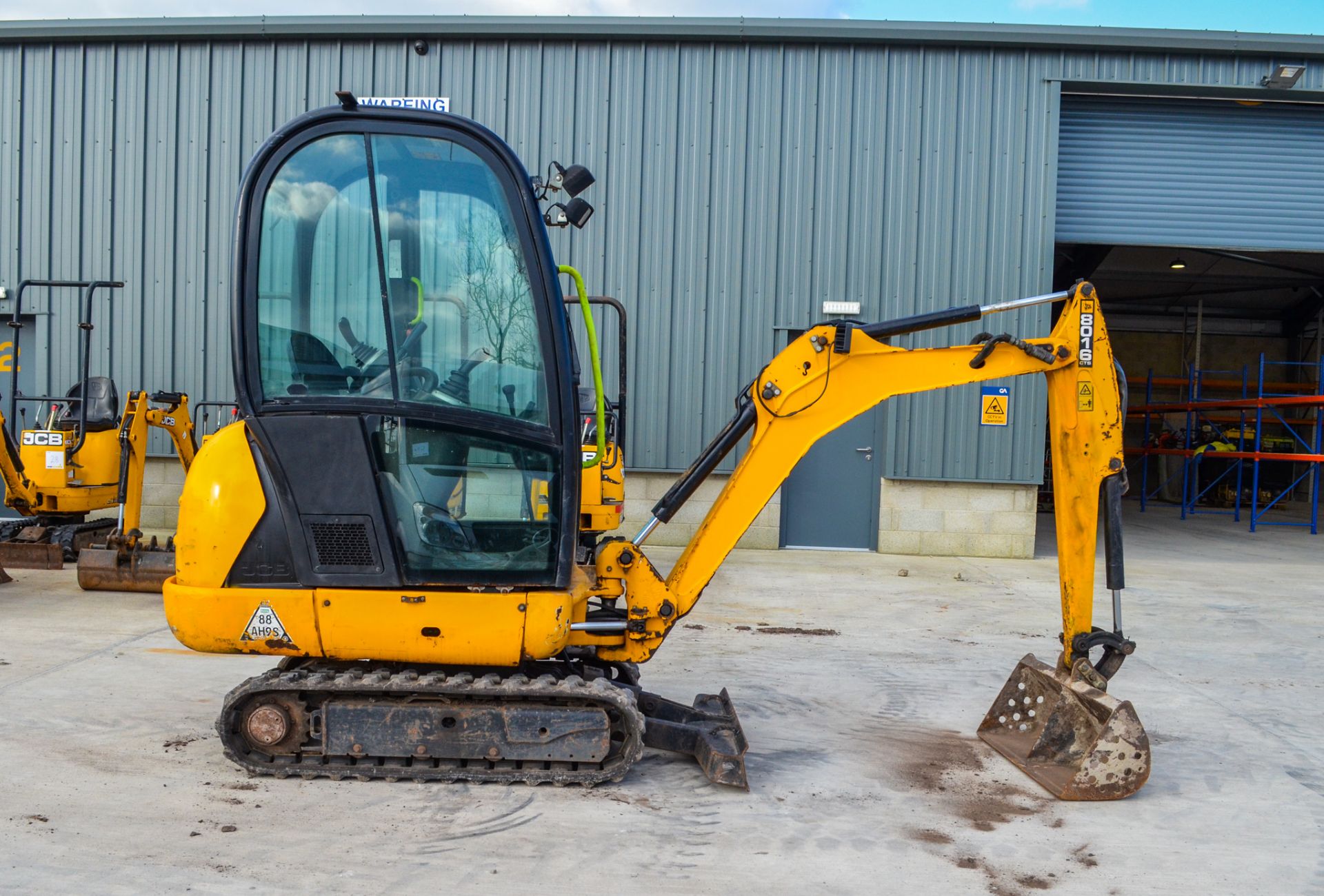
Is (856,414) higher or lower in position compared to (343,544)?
higher

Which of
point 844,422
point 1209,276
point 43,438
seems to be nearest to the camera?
point 844,422

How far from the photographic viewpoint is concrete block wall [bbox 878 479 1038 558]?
12.0 meters

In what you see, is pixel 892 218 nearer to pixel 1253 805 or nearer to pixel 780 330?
pixel 780 330

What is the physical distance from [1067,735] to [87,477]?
9471 millimetres

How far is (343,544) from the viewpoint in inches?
158

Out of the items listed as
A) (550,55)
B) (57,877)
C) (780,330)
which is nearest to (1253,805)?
(57,877)

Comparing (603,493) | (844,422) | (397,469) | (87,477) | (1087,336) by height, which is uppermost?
(1087,336)

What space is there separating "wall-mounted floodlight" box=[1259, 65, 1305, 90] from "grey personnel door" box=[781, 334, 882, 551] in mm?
6054

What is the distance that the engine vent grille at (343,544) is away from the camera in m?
3.99

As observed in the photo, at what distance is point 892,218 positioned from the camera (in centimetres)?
1203

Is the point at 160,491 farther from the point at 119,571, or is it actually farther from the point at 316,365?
the point at 316,365

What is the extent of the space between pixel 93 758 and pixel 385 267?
2620mm

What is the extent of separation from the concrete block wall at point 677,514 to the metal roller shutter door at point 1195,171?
5197 mm

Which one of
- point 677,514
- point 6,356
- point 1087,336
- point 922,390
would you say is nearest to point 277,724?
point 922,390
